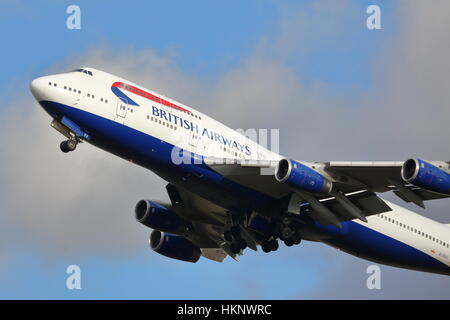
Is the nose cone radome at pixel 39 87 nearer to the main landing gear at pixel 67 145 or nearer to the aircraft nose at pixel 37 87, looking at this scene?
the aircraft nose at pixel 37 87

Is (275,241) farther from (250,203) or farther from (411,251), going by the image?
(411,251)

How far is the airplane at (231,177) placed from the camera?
42.5 metres

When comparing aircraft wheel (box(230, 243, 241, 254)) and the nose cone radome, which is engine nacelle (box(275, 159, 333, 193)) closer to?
aircraft wheel (box(230, 243, 241, 254))

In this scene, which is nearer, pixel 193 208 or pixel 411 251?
pixel 193 208

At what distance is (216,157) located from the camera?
1754 inches

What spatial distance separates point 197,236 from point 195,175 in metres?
9.87

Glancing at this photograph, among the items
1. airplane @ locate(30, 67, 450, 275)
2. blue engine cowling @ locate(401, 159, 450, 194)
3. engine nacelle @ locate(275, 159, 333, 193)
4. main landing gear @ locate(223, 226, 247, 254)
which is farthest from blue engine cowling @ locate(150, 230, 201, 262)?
blue engine cowling @ locate(401, 159, 450, 194)

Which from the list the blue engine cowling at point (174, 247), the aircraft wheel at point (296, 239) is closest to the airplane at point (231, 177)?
the aircraft wheel at point (296, 239)

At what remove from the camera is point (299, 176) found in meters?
42.8

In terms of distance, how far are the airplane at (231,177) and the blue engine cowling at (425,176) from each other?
44mm

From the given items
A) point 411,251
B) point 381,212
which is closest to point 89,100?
point 381,212

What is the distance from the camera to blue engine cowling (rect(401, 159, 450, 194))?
135ft

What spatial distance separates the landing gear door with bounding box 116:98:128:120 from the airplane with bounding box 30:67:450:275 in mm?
46

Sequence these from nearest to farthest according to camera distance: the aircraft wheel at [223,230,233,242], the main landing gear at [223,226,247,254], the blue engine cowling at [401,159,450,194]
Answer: the blue engine cowling at [401,159,450,194] → the main landing gear at [223,226,247,254] → the aircraft wheel at [223,230,233,242]
